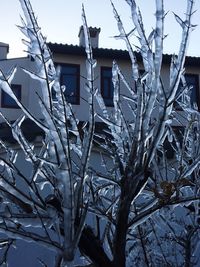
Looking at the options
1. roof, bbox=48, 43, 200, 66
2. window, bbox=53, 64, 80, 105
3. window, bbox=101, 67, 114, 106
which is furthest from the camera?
window, bbox=53, 64, 80, 105

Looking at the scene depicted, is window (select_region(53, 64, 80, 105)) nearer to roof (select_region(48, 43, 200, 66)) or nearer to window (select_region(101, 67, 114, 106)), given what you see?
roof (select_region(48, 43, 200, 66))

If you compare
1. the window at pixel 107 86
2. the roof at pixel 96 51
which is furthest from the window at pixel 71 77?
the window at pixel 107 86

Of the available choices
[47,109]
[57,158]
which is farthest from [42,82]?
[57,158]

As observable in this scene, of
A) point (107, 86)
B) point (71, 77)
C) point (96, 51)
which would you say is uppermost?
point (96, 51)

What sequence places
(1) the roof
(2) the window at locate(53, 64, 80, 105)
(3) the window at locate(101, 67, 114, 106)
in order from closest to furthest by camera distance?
(3) the window at locate(101, 67, 114, 106) → (1) the roof → (2) the window at locate(53, 64, 80, 105)

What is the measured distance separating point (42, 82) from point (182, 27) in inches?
50.0

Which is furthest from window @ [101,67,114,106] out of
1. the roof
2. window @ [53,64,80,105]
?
window @ [53,64,80,105]

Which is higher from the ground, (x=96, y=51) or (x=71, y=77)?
(x=96, y=51)

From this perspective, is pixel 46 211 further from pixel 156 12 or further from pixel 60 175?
pixel 156 12

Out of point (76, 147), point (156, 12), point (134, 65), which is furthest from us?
point (76, 147)

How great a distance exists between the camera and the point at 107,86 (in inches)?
A: 598

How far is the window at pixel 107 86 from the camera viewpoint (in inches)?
583

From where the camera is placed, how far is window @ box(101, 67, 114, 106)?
1482 cm

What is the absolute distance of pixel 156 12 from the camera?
388 centimetres
